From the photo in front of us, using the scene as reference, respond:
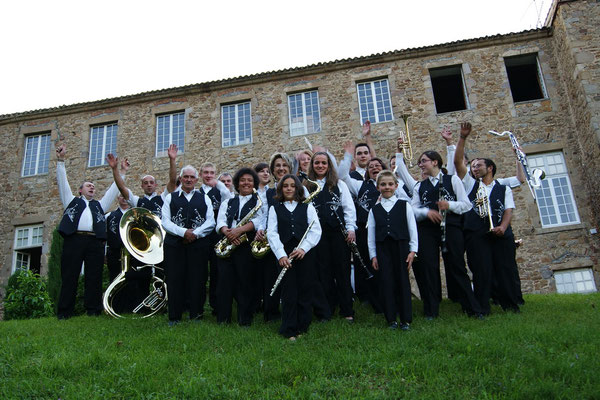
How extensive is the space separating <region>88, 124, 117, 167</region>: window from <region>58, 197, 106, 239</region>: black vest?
30.8 ft

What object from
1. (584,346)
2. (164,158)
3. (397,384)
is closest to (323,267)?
(397,384)

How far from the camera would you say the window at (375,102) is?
1518 cm

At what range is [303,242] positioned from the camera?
559 centimetres

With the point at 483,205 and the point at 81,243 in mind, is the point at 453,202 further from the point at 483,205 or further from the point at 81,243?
the point at 81,243

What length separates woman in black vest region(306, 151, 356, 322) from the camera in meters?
6.25

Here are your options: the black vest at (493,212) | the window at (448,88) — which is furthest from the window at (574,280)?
the black vest at (493,212)

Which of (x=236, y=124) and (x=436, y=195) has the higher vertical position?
(x=236, y=124)

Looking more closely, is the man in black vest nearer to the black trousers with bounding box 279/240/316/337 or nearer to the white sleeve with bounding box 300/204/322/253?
the white sleeve with bounding box 300/204/322/253

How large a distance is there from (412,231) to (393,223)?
0.25 m

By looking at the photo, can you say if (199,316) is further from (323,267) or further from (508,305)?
(508,305)

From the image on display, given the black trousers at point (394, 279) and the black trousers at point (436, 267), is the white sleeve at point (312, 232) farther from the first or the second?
the black trousers at point (436, 267)

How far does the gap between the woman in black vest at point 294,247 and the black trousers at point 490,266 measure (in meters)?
2.19

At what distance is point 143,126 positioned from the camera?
16609 mm

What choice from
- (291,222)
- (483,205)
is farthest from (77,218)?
(483,205)
